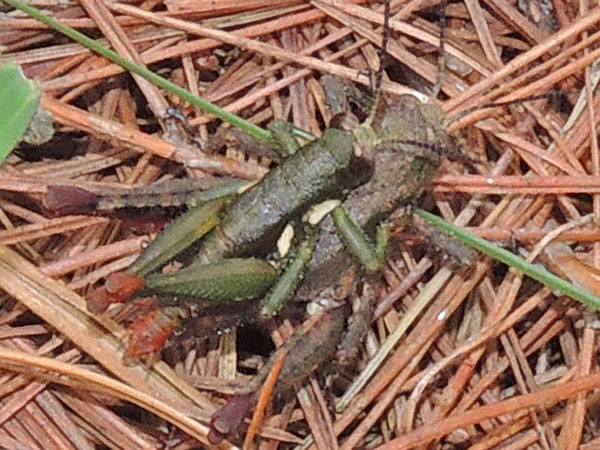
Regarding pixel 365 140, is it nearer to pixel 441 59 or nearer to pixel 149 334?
pixel 441 59

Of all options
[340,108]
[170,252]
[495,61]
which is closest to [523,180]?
[495,61]

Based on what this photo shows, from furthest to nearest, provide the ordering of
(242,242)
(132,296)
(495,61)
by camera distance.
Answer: (495,61) < (242,242) < (132,296)

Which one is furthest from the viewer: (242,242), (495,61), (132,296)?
(495,61)

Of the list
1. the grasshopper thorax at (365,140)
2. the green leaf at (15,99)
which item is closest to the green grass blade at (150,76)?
the grasshopper thorax at (365,140)

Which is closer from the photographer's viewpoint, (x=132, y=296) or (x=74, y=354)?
(x=132, y=296)

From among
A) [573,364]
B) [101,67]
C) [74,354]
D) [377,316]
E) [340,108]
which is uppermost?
[101,67]

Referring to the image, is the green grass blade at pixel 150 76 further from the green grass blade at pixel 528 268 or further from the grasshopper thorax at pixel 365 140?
the green grass blade at pixel 528 268

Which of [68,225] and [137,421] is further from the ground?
[68,225]

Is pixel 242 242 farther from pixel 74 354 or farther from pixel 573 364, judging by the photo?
pixel 573 364
